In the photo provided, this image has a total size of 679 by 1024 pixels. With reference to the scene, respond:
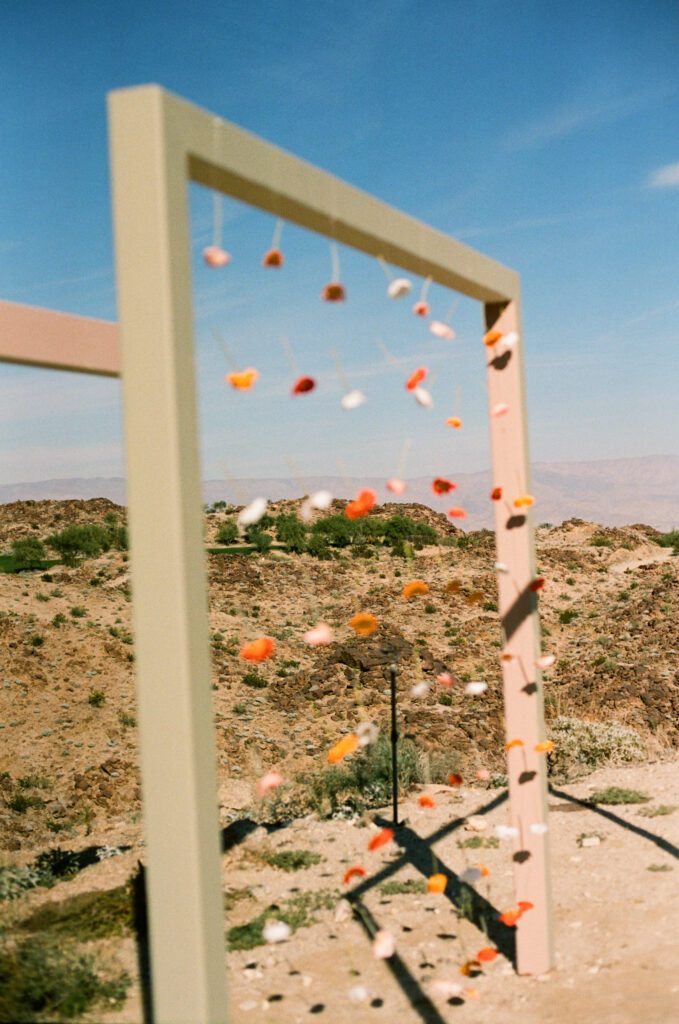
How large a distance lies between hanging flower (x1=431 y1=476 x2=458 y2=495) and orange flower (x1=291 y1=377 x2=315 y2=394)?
0.82 metres

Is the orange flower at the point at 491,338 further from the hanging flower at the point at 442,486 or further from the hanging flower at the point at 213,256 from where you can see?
the hanging flower at the point at 213,256

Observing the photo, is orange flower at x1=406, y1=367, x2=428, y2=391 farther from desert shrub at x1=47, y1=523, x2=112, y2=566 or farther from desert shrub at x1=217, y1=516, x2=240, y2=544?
desert shrub at x1=217, y1=516, x2=240, y2=544

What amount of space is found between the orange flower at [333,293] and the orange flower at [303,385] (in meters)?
0.25

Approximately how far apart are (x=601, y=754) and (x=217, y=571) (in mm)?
12634

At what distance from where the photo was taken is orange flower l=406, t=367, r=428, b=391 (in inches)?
118

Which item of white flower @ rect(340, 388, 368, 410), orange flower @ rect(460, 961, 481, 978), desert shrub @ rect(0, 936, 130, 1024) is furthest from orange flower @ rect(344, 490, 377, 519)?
desert shrub @ rect(0, 936, 130, 1024)

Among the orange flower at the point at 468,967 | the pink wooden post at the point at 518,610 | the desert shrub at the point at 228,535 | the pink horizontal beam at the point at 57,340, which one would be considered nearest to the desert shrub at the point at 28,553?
the desert shrub at the point at 228,535

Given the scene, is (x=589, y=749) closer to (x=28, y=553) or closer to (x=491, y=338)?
(x=491, y=338)

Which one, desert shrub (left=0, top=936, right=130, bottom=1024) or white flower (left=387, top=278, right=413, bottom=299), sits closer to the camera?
white flower (left=387, top=278, right=413, bottom=299)

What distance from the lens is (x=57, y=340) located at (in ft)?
9.19

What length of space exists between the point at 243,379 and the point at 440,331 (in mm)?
925

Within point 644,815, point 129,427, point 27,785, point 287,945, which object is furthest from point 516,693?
point 27,785

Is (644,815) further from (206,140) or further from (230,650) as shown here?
(230,650)

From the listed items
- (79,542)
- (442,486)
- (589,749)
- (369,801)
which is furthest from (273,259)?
(79,542)
